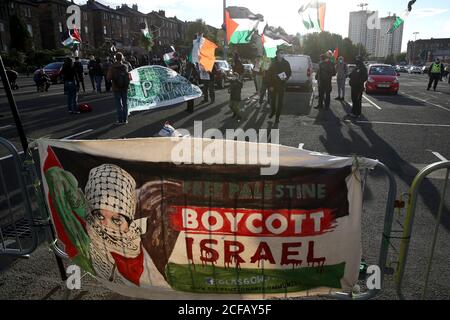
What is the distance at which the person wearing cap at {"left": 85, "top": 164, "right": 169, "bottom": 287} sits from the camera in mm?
2777

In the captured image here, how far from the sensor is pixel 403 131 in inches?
418

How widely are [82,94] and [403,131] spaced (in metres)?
15.5

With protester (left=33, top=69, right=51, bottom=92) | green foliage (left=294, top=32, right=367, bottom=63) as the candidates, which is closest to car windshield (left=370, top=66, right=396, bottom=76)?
protester (left=33, top=69, right=51, bottom=92)

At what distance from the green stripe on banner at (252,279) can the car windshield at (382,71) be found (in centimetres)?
2057

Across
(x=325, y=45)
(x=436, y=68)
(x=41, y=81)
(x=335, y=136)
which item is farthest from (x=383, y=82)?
(x=325, y=45)

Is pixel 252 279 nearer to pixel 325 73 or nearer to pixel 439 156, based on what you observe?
pixel 439 156

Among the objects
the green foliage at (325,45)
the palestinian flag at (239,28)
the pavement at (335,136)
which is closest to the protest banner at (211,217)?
the pavement at (335,136)

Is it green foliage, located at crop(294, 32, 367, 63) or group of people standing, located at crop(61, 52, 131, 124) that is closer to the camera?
group of people standing, located at crop(61, 52, 131, 124)

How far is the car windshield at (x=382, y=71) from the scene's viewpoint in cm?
2077

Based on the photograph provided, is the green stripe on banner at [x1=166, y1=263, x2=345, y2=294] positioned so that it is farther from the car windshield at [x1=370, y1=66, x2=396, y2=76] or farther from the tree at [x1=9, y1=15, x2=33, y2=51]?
the tree at [x1=9, y1=15, x2=33, y2=51]

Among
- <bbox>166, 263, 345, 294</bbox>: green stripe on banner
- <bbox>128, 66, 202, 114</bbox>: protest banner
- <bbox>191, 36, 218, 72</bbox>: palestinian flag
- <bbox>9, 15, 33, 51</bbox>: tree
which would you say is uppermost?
<bbox>9, 15, 33, 51</bbox>: tree

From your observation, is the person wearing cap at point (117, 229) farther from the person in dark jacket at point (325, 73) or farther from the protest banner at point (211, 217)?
the person in dark jacket at point (325, 73)
